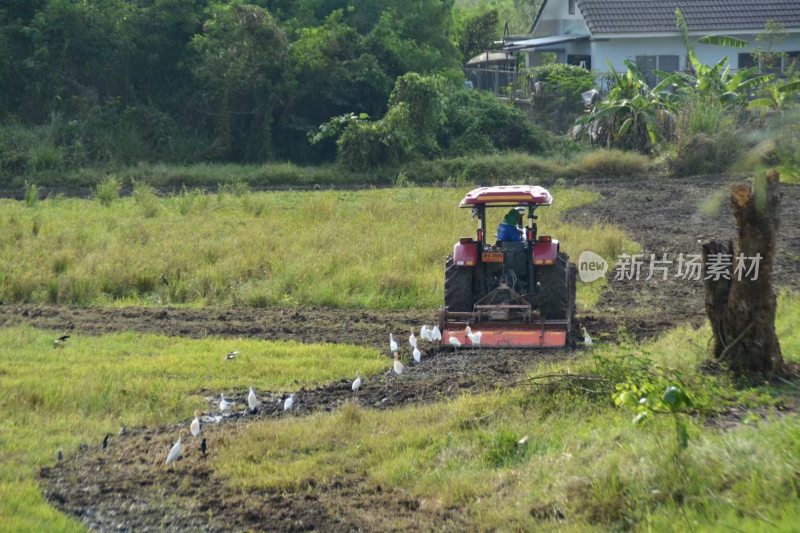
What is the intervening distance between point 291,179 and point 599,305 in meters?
17.7

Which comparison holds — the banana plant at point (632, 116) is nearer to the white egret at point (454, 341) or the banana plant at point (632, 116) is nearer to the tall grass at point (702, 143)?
the tall grass at point (702, 143)

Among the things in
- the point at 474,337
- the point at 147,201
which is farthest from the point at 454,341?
the point at 147,201

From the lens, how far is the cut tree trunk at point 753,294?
333 inches

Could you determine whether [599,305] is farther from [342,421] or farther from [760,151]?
[760,151]

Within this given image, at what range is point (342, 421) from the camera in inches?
362

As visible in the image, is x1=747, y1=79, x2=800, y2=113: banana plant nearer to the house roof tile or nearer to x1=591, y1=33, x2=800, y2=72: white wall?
x1=591, y1=33, x2=800, y2=72: white wall

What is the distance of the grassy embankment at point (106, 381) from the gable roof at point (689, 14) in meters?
30.0

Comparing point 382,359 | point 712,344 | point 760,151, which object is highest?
point 760,151

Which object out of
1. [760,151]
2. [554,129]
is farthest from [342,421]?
[554,129]

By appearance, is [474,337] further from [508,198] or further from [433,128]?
[433,128]

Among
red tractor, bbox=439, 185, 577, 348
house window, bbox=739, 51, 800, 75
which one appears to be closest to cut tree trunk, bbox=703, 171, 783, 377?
red tractor, bbox=439, 185, 577, 348

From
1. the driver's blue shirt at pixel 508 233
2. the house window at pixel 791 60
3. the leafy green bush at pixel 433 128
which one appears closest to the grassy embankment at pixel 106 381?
the driver's blue shirt at pixel 508 233

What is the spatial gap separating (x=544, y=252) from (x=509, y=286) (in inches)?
25.2

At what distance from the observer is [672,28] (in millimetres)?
39281
